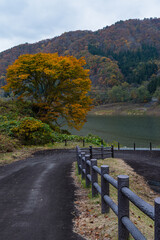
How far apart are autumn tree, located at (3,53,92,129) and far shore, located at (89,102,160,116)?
74462mm

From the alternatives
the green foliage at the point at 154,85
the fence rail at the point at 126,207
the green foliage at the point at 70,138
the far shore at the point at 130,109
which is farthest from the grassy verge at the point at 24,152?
the green foliage at the point at 154,85

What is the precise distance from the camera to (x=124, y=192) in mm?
3654

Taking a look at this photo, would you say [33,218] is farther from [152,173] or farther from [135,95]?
[135,95]

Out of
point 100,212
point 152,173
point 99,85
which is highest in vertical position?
point 99,85

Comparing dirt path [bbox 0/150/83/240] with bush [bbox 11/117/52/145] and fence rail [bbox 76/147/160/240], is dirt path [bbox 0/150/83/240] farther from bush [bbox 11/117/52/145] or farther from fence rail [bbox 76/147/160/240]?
bush [bbox 11/117/52/145]

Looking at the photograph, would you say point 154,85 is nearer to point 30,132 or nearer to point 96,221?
point 30,132

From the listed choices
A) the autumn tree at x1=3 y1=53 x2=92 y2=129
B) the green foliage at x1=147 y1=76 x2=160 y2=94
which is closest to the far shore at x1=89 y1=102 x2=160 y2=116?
the green foliage at x1=147 y1=76 x2=160 y2=94

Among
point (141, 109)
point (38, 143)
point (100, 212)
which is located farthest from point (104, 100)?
point (100, 212)

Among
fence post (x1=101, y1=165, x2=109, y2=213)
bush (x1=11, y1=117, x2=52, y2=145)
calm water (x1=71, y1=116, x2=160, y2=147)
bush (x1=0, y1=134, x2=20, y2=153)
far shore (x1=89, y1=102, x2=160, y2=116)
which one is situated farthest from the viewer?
far shore (x1=89, y1=102, x2=160, y2=116)

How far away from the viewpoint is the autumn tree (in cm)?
2750

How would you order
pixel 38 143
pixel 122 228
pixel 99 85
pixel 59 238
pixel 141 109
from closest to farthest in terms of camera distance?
pixel 122 228
pixel 59 238
pixel 38 143
pixel 141 109
pixel 99 85

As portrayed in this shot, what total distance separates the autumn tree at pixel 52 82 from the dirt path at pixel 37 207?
18.7 m

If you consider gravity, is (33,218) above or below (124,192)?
below

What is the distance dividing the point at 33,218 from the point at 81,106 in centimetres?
2321
